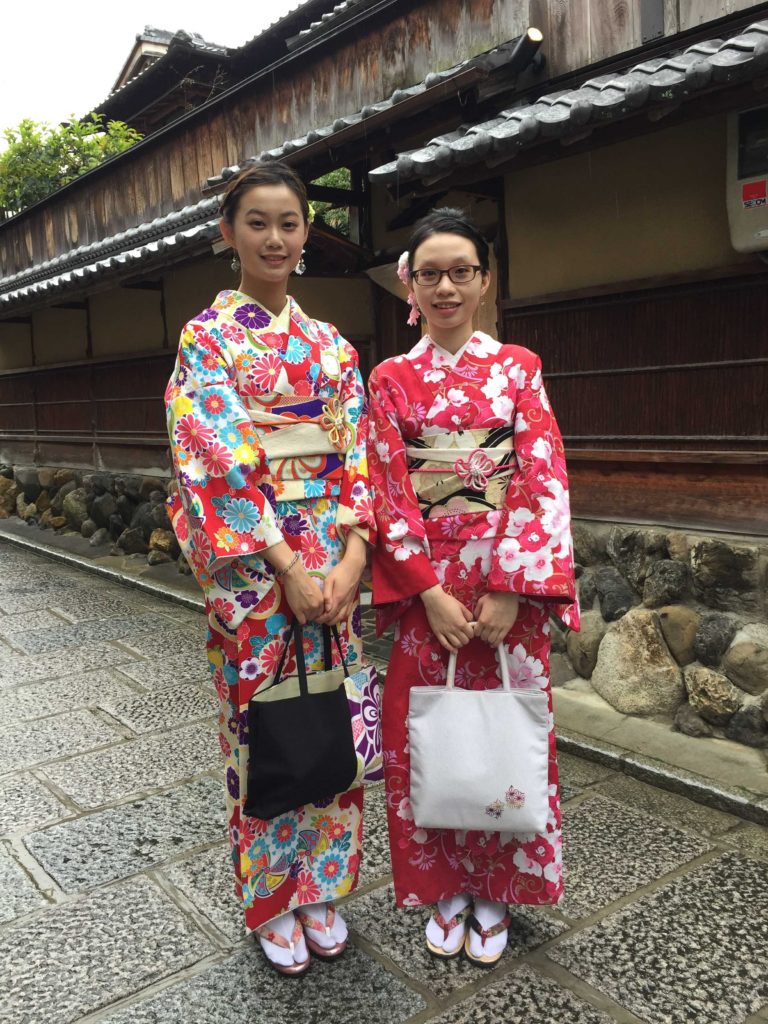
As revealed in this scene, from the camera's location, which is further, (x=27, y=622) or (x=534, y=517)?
(x=27, y=622)

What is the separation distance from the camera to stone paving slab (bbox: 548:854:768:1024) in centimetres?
237

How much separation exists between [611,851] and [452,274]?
2.28 metres

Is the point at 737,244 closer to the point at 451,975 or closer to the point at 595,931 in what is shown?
the point at 595,931

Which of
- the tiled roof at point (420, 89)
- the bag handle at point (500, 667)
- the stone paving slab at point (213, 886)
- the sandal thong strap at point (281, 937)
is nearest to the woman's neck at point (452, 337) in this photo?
the bag handle at point (500, 667)

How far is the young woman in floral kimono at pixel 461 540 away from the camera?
2.48 m

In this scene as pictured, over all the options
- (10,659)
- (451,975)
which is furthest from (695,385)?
(10,659)

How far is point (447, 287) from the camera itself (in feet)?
8.09

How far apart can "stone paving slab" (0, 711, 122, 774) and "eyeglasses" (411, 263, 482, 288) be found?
3223 millimetres

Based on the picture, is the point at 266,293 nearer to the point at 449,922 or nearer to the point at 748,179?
the point at 449,922

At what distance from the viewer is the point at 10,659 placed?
6.09m

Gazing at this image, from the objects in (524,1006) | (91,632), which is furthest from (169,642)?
(524,1006)

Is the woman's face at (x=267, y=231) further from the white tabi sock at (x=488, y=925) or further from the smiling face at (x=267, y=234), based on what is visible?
the white tabi sock at (x=488, y=925)

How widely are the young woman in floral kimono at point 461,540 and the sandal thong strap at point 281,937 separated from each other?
34 cm

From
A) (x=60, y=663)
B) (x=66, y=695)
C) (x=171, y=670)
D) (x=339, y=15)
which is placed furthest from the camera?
(x=339, y=15)
